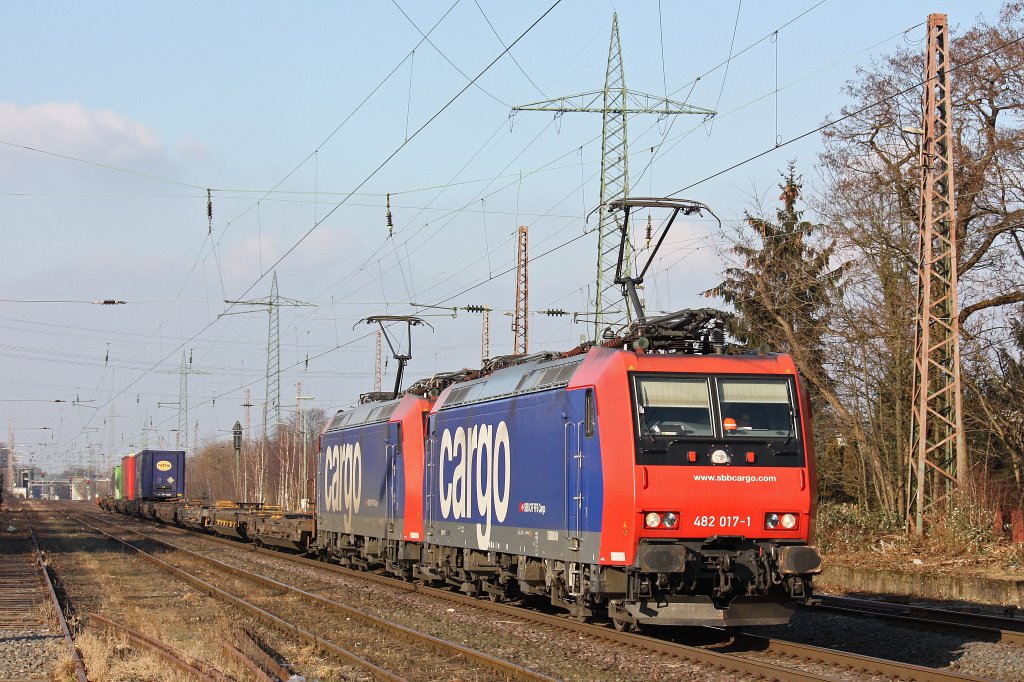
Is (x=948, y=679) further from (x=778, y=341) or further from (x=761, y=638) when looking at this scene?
(x=778, y=341)

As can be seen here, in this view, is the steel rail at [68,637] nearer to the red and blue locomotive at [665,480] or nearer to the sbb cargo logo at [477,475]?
the red and blue locomotive at [665,480]

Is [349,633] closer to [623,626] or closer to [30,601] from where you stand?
[623,626]

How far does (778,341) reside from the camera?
30.0 metres

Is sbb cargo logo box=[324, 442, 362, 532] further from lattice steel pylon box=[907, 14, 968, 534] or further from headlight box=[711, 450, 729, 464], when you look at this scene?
headlight box=[711, 450, 729, 464]

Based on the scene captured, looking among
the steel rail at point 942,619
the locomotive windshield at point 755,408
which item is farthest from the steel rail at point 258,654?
the steel rail at point 942,619

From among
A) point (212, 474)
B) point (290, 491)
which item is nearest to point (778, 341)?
point (290, 491)

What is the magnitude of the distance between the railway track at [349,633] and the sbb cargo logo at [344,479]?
2.70 m

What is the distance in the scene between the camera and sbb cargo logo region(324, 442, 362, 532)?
25562 mm

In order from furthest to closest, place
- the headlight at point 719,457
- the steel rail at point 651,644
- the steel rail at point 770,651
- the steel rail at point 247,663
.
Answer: the headlight at point 719,457
the steel rail at point 247,663
the steel rail at point 651,644
the steel rail at point 770,651

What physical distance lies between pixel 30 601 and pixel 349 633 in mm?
7895

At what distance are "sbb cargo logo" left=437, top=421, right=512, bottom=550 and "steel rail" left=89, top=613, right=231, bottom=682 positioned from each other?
503 centimetres

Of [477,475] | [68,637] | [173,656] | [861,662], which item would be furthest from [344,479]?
[861,662]

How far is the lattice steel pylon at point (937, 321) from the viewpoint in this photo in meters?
21.6

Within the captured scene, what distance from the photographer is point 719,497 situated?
1325cm
